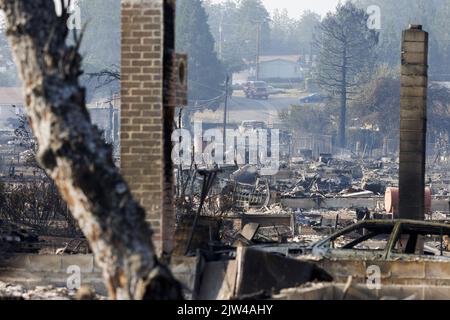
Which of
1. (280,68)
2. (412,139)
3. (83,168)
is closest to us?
(83,168)

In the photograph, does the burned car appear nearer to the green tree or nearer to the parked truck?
the green tree

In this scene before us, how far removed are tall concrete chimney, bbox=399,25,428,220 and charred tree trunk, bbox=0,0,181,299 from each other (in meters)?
13.4

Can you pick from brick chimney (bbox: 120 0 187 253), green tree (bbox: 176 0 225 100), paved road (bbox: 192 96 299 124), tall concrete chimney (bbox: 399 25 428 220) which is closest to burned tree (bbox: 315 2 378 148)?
paved road (bbox: 192 96 299 124)

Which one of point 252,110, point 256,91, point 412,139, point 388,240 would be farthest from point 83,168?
point 256,91

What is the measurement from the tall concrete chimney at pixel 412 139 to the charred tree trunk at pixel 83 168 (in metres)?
13.4

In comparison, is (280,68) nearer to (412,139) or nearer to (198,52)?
(198,52)

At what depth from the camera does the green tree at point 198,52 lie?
122562 mm

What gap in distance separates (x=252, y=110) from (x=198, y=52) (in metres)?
7.48

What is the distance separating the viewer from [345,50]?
395ft

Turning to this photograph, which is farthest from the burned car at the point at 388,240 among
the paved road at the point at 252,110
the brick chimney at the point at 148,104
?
the paved road at the point at 252,110

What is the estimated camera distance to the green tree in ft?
402

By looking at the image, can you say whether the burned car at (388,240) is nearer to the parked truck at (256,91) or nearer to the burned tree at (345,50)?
the burned tree at (345,50)

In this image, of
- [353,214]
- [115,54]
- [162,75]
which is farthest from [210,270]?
[115,54]

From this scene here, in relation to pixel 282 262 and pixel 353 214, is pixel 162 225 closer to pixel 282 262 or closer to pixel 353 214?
pixel 282 262
